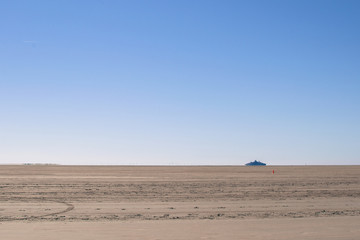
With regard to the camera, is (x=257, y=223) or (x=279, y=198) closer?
(x=257, y=223)

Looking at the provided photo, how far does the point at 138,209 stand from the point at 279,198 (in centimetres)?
807

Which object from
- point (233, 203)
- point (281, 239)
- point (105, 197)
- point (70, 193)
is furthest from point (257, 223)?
point (70, 193)

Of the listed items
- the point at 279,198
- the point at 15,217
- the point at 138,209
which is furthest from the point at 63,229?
the point at 279,198

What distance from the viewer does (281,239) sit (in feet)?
31.2

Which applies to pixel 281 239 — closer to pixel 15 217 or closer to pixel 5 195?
pixel 15 217

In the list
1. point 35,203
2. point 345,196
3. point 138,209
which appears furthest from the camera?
point 345,196

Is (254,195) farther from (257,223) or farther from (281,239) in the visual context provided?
(281,239)

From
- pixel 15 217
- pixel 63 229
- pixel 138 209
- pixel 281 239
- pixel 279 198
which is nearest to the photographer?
pixel 281 239

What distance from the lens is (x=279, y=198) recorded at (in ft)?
61.2

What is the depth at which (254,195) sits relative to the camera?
19875 mm

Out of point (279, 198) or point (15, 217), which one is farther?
point (279, 198)

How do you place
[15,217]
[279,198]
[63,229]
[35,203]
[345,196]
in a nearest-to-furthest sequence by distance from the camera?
[63,229]
[15,217]
[35,203]
[279,198]
[345,196]

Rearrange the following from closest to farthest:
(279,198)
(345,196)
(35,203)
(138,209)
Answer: (138,209), (35,203), (279,198), (345,196)

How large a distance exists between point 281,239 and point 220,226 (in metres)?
2.20
